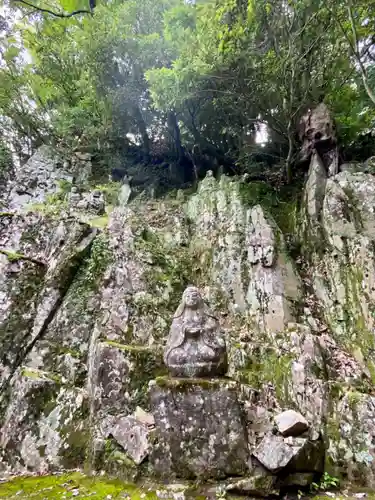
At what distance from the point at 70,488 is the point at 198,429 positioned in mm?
1798

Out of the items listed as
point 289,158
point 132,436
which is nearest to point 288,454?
point 132,436

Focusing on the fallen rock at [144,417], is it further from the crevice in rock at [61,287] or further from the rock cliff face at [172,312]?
the crevice in rock at [61,287]

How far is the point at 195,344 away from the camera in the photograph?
4285 millimetres

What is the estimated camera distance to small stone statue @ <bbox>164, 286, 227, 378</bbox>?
4.16 metres

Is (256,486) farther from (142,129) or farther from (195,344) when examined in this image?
(142,129)

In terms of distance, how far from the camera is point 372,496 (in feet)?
12.1

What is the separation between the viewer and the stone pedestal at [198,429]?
3709 mm

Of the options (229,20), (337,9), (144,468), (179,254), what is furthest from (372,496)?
(229,20)

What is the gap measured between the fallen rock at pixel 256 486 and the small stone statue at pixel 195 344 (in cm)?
123

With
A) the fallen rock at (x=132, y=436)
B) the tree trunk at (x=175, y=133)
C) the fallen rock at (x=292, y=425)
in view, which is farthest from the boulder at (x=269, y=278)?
the tree trunk at (x=175, y=133)

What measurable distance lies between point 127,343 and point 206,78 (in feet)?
23.0

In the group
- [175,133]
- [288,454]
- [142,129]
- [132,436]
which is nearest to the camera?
[288,454]

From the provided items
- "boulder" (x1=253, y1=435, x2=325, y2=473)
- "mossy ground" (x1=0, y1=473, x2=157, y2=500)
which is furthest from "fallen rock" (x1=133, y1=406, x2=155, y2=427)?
"boulder" (x1=253, y1=435, x2=325, y2=473)

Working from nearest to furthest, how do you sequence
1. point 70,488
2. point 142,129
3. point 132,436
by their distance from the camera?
point 70,488 → point 132,436 → point 142,129
